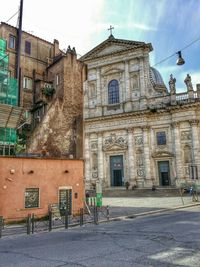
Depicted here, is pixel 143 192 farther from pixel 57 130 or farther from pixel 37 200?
pixel 37 200

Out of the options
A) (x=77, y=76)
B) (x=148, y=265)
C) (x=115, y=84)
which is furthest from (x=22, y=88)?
(x=148, y=265)

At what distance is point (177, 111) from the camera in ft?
119

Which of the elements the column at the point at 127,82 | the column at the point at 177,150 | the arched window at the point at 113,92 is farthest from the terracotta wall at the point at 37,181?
the arched window at the point at 113,92

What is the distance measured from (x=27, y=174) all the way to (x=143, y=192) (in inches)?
791

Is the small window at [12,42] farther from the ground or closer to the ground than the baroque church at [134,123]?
farther from the ground

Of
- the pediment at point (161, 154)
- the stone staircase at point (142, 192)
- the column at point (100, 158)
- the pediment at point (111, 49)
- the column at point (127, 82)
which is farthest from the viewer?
the pediment at point (111, 49)

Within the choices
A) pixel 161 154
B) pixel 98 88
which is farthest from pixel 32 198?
pixel 98 88

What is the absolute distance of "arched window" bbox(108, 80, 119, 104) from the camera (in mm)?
41494

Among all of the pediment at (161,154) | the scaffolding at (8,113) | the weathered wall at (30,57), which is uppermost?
the weathered wall at (30,57)

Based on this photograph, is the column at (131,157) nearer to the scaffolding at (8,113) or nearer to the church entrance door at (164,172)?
the church entrance door at (164,172)

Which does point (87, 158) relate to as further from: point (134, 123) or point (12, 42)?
point (12, 42)

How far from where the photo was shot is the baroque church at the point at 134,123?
1401 inches

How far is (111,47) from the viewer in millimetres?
42281

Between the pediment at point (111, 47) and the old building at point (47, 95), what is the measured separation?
6135 mm
